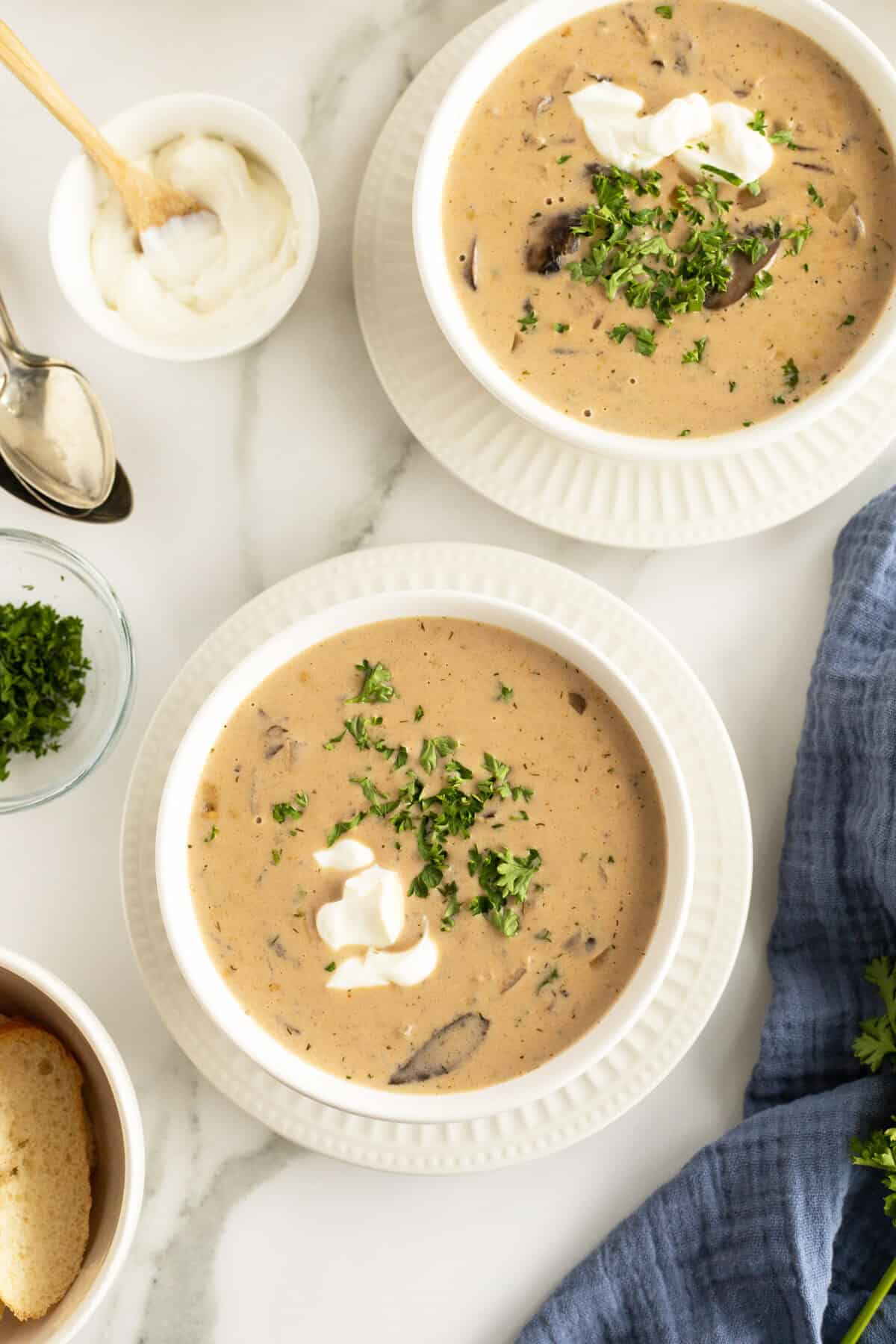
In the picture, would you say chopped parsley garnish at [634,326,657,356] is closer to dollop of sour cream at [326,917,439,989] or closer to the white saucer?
the white saucer

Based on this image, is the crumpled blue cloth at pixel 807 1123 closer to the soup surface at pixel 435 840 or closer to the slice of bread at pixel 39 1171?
the soup surface at pixel 435 840

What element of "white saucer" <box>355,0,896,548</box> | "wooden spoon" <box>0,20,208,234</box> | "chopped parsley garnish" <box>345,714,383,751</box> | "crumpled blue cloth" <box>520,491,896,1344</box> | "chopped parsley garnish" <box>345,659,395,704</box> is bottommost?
"crumpled blue cloth" <box>520,491,896,1344</box>

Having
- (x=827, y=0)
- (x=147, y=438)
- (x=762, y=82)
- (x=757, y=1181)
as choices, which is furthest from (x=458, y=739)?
(x=827, y=0)

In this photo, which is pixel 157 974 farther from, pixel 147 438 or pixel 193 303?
pixel 193 303

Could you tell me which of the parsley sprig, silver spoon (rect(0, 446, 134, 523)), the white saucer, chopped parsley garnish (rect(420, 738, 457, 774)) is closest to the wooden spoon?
the white saucer

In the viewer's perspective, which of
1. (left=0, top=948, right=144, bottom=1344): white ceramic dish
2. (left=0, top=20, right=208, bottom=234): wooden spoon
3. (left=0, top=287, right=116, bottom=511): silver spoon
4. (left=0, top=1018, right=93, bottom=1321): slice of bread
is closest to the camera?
(left=0, top=948, right=144, bottom=1344): white ceramic dish

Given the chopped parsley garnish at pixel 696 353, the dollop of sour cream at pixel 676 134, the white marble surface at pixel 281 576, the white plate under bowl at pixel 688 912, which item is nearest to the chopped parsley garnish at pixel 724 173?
the dollop of sour cream at pixel 676 134

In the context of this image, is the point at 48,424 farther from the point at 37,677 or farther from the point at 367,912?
the point at 367,912
